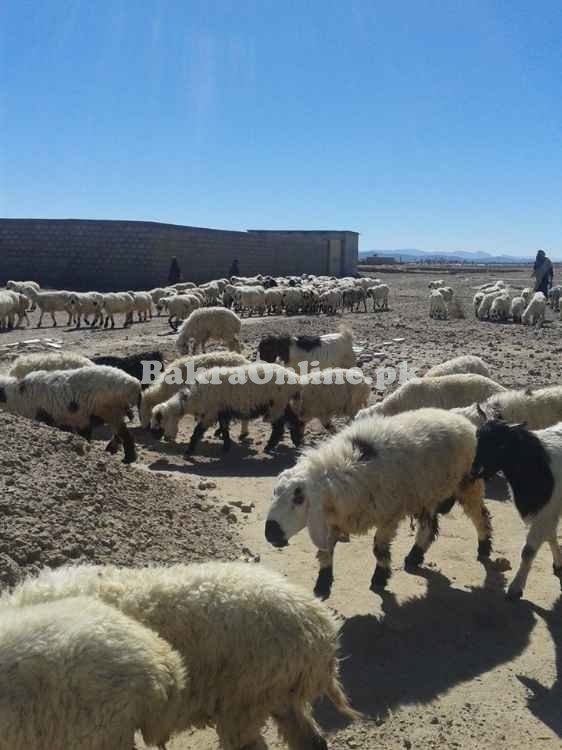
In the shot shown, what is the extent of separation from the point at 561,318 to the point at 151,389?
2090cm

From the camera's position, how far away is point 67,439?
7.28 meters

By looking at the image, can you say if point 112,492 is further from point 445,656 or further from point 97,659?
point 97,659

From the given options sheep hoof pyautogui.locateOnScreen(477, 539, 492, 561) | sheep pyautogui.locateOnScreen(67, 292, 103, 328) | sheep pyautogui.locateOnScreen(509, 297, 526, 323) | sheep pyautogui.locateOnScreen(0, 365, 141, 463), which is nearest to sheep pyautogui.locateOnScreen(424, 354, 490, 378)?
sheep hoof pyautogui.locateOnScreen(477, 539, 492, 561)

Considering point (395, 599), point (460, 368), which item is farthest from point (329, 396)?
point (395, 599)

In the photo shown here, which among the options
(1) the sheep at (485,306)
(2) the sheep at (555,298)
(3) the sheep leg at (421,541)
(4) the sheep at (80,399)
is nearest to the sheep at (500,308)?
(1) the sheep at (485,306)

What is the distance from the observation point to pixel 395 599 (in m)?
5.73

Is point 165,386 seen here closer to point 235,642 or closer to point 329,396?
point 329,396

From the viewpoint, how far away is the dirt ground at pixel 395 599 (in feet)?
13.8

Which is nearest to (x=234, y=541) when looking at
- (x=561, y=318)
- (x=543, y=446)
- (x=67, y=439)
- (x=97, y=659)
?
(x=67, y=439)

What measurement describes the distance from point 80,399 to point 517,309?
2068 centimetres

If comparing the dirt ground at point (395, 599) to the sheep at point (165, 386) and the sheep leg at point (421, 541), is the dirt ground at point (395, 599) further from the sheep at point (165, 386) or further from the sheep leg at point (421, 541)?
the sheep at point (165, 386)

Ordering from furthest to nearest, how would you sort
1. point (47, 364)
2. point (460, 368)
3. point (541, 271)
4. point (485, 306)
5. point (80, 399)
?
point (541, 271) < point (485, 306) < point (47, 364) < point (460, 368) < point (80, 399)

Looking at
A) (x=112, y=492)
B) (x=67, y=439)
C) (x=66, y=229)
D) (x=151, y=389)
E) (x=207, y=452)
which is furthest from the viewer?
(x=66, y=229)

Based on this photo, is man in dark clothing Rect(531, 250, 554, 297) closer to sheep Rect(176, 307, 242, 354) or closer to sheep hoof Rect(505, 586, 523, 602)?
sheep Rect(176, 307, 242, 354)
